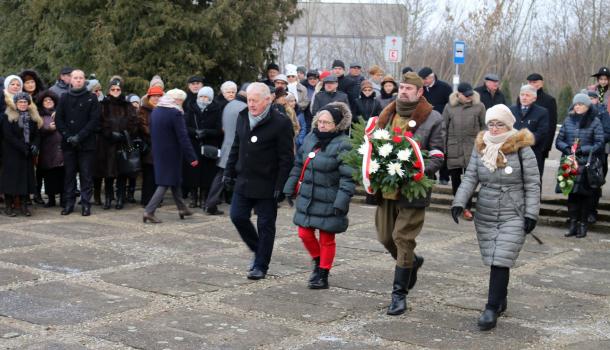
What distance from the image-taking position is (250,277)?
8961mm

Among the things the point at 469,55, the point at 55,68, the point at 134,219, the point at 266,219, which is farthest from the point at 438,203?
the point at 469,55

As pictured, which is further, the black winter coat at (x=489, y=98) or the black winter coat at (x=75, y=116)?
the black winter coat at (x=489, y=98)

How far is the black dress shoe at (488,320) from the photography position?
24.0ft

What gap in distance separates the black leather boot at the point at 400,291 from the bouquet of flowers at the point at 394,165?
0.64 m

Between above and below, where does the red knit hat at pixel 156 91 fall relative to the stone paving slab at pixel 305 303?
above

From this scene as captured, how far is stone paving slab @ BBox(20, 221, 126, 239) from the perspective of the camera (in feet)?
37.0

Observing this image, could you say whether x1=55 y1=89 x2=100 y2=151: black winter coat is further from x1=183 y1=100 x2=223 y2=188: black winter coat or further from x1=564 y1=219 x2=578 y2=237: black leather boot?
x1=564 y1=219 x2=578 y2=237: black leather boot

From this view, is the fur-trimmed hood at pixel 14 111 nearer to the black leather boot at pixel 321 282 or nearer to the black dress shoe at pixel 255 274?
the black dress shoe at pixel 255 274

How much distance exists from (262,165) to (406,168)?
182cm

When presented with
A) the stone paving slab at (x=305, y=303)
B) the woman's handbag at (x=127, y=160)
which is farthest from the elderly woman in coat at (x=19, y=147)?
the stone paving slab at (x=305, y=303)

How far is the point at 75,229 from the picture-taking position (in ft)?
38.3

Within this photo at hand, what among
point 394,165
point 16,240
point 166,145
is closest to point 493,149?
point 394,165

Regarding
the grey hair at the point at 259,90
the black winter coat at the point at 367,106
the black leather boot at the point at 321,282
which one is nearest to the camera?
the black leather boot at the point at 321,282

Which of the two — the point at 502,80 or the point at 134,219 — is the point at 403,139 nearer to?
the point at 134,219
